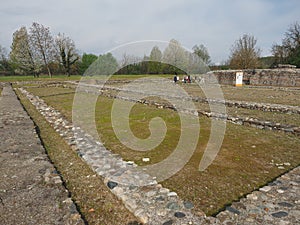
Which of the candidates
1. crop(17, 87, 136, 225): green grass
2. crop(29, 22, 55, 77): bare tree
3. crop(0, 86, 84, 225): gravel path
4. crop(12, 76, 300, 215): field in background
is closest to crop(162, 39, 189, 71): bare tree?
A: crop(12, 76, 300, 215): field in background

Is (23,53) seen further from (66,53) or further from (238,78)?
(238,78)

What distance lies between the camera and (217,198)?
3057mm

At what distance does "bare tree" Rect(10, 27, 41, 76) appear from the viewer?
116ft

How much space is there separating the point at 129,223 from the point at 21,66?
139 feet

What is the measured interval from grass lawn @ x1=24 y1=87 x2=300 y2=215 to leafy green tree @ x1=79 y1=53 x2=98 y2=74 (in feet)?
150

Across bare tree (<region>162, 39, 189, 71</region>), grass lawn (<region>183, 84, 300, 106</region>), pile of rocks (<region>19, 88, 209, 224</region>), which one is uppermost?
bare tree (<region>162, 39, 189, 71</region>)

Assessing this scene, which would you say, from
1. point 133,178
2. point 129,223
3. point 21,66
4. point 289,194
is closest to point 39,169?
point 133,178

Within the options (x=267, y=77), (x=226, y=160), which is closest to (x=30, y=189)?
(x=226, y=160)

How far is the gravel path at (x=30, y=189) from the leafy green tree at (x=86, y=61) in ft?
154

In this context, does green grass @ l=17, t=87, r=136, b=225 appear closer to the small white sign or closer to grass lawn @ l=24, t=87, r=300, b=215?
grass lawn @ l=24, t=87, r=300, b=215

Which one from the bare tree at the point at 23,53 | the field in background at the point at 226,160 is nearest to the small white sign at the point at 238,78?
the field in background at the point at 226,160

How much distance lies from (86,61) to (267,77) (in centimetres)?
3973

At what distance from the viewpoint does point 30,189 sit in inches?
126

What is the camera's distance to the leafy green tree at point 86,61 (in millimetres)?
49438
